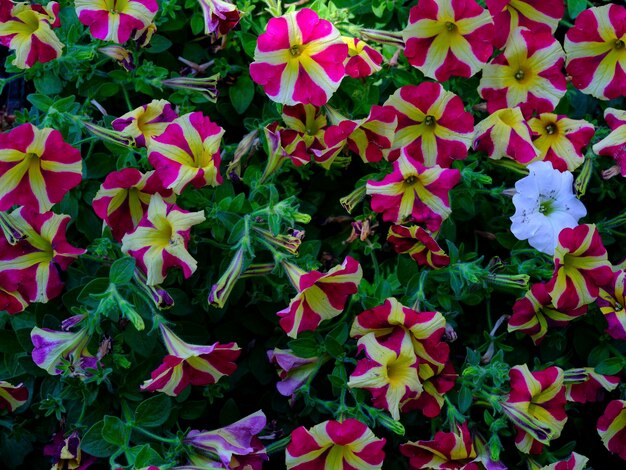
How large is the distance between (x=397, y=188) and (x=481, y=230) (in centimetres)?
36

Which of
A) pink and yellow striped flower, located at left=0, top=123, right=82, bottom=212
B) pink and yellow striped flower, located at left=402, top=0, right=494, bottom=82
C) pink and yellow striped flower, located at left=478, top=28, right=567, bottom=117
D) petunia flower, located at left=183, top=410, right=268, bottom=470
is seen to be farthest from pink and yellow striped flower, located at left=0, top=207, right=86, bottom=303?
pink and yellow striped flower, located at left=478, top=28, right=567, bottom=117

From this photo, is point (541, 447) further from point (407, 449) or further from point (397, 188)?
point (397, 188)

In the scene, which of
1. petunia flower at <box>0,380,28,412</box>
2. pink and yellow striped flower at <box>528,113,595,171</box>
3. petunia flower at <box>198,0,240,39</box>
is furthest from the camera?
pink and yellow striped flower at <box>528,113,595,171</box>

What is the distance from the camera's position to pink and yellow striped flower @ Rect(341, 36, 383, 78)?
1722mm

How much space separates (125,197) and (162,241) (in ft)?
0.46

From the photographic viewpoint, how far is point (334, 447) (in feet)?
4.97

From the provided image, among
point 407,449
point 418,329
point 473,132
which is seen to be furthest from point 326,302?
point 473,132

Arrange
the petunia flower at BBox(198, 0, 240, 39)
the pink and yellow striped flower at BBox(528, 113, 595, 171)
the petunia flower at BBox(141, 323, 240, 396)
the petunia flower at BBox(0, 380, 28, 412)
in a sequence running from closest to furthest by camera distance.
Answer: the petunia flower at BBox(141, 323, 240, 396) < the petunia flower at BBox(0, 380, 28, 412) < the petunia flower at BBox(198, 0, 240, 39) < the pink and yellow striped flower at BBox(528, 113, 595, 171)

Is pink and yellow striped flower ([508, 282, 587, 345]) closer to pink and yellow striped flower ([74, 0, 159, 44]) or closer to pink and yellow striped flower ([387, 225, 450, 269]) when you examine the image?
pink and yellow striped flower ([387, 225, 450, 269])

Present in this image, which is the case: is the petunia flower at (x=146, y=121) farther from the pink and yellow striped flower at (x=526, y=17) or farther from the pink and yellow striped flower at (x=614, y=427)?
the pink and yellow striped flower at (x=614, y=427)

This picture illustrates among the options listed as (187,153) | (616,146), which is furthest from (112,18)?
(616,146)

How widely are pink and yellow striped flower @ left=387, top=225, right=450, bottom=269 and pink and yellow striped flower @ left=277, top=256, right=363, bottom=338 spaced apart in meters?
0.15

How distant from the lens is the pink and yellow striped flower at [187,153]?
150 cm

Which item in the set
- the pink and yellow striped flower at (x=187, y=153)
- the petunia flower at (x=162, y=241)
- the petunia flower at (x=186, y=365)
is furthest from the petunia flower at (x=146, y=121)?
the petunia flower at (x=186, y=365)
